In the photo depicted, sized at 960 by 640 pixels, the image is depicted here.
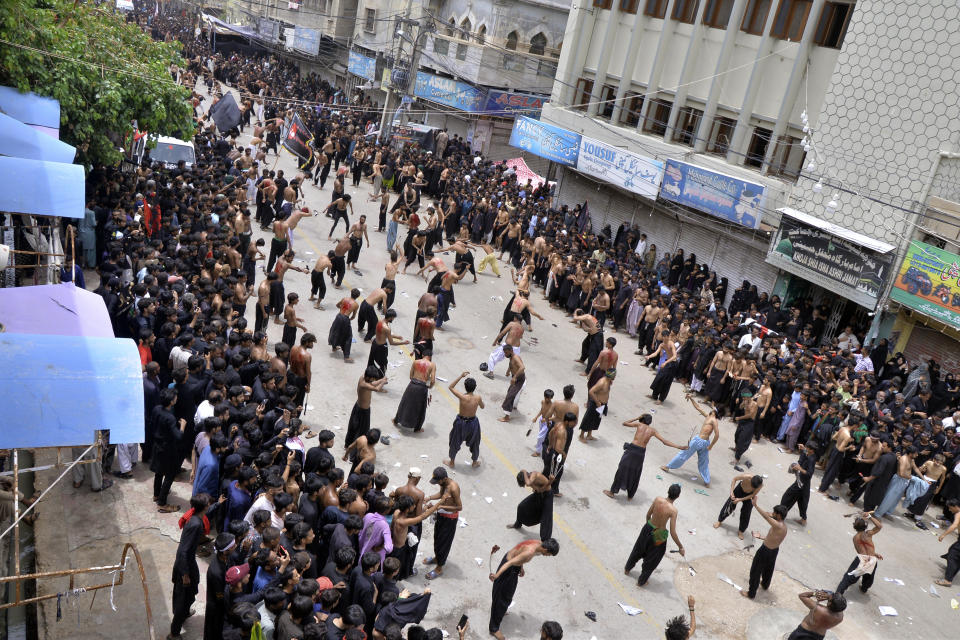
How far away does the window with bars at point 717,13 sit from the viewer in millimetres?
22453

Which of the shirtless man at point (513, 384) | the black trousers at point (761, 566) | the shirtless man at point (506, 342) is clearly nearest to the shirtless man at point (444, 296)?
the shirtless man at point (506, 342)

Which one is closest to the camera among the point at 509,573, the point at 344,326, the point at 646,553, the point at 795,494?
the point at 509,573

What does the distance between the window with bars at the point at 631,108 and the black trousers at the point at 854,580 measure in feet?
57.3

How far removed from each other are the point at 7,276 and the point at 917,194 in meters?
16.2

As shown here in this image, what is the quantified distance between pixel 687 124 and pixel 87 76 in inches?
621

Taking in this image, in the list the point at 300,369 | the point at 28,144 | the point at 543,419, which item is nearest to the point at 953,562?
the point at 543,419

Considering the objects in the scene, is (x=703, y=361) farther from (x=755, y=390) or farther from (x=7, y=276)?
(x=7, y=276)

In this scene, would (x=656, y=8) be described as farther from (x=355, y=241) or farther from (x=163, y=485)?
(x=163, y=485)

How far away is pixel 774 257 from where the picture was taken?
1917cm

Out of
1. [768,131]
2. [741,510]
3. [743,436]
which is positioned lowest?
[741,510]

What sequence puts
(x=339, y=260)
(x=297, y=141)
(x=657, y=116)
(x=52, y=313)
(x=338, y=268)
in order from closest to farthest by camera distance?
1. (x=52, y=313)
2. (x=339, y=260)
3. (x=338, y=268)
4. (x=297, y=141)
5. (x=657, y=116)

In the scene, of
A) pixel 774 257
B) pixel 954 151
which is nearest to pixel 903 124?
pixel 954 151

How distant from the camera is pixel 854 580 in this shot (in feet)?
32.7

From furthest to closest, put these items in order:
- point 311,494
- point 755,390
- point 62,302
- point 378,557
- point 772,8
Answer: point 772,8
point 755,390
point 62,302
point 311,494
point 378,557
